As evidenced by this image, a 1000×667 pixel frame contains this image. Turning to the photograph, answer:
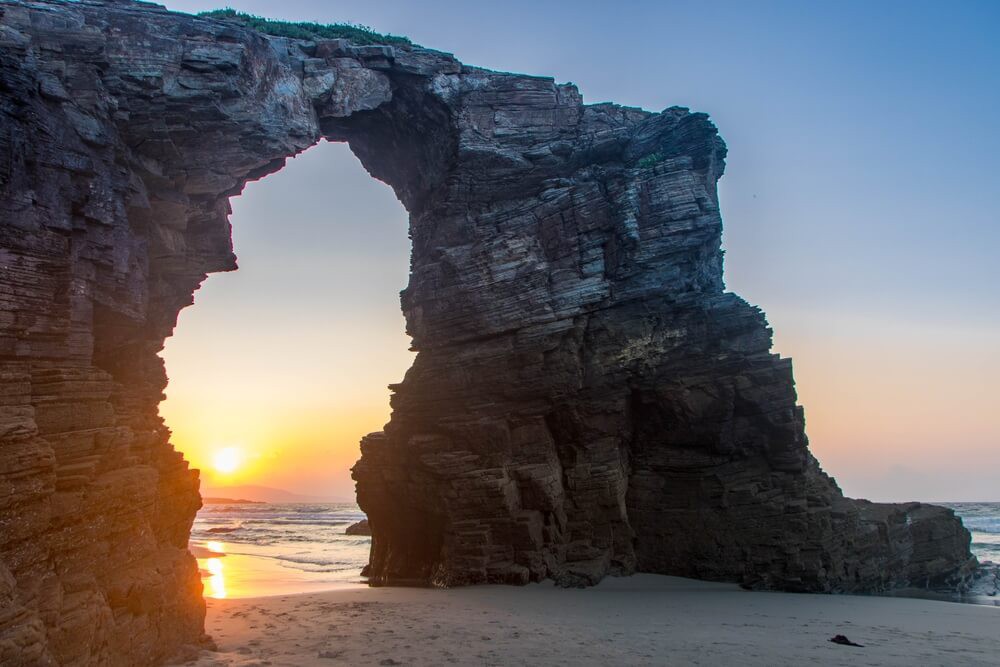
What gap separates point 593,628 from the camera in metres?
13.7

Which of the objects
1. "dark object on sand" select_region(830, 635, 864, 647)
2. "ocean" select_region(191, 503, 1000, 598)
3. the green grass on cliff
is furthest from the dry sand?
the green grass on cliff

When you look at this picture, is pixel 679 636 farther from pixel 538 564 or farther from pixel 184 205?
pixel 184 205

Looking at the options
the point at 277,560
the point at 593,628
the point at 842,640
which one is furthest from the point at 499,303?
the point at 277,560

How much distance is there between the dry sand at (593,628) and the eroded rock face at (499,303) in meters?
1.70

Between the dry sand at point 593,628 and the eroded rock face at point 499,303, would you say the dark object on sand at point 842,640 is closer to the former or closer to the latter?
the dry sand at point 593,628

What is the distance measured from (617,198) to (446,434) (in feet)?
33.7

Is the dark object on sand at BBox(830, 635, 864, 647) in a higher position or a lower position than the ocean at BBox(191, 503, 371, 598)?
higher

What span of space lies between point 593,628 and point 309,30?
22.2 meters

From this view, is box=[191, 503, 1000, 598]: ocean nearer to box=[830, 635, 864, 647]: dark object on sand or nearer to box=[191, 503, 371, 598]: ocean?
box=[191, 503, 371, 598]: ocean

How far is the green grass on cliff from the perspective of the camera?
2145 centimetres

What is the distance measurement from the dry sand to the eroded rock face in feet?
5.58

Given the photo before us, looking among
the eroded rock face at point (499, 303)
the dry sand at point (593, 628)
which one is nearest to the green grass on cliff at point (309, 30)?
the eroded rock face at point (499, 303)

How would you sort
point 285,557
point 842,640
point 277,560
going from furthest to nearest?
point 285,557 < point 277,560 < point 842,640

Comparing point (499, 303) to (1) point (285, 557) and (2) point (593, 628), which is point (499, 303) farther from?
(1) point (285, 557)
